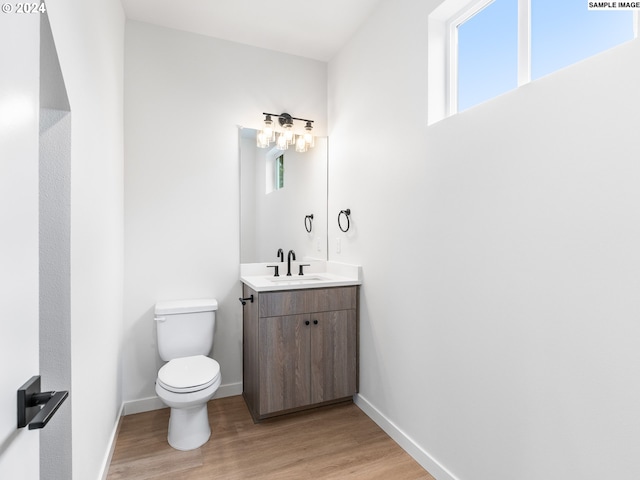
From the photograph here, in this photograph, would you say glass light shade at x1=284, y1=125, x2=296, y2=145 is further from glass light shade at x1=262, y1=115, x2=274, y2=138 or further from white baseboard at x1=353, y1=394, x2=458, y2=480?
white baseboard at x1=353, y1=394, x2=458, y2=480

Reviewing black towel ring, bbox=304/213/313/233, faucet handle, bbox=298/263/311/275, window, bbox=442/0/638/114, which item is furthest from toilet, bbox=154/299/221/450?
window, bbox=442/0/638/114

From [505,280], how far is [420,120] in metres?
1.02

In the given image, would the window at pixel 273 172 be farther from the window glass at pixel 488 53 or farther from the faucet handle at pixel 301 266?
the window glass at pixel 488 53

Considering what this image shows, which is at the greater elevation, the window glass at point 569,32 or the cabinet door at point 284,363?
the window glass at point 569,32

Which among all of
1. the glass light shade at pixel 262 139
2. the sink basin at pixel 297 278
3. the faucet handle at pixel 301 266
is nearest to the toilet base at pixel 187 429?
the sink basin at pixel 297 278

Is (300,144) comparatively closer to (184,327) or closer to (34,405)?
(184,327)

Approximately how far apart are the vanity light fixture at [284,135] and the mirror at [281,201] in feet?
0.18

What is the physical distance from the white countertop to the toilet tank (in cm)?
38

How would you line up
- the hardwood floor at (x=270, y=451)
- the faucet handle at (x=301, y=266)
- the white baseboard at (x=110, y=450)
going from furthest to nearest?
1. the faucet handle at (x=301, y=266)
2. the hardwood floor at (x=270, y=451)
3. the white baseboard at (x=110, y=450)

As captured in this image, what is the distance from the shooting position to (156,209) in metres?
2.56

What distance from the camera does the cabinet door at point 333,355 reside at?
2428 millimetres

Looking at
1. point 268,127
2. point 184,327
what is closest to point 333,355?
point 184,327

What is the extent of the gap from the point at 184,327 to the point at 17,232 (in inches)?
77.1

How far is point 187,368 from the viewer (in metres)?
2.17
